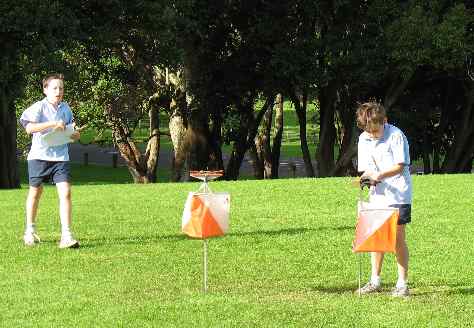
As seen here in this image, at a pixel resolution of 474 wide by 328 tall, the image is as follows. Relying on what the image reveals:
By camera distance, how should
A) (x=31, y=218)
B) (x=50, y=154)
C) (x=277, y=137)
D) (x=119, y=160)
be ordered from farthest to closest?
(x=119, y=160), (x=277, y=137), (x=31, y=218), (x=50, y=154)

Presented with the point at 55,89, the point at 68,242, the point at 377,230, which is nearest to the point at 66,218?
the point at 68,242

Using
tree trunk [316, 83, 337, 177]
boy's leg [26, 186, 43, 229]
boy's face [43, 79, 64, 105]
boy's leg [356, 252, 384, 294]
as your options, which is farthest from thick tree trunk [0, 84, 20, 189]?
boy's leg [356, 252, 384, 294]

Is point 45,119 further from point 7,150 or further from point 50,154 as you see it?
point 7,150

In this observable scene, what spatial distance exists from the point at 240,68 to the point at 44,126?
2350cm

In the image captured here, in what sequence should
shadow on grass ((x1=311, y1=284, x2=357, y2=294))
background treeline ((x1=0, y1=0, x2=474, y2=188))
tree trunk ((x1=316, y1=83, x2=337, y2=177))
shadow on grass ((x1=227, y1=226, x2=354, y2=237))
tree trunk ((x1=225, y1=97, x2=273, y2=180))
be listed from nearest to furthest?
shadow on grass ((x1=311, y1=284, x2=357, y2=294)) → shadow on grass ((x1=227, y1=226, x2=354, y2=237)) → background treeline ((x1=0, y1=0, x2=474, y2=188)) → tree trunk ((x1=316, y1=83, x2=337, y2=177)) → tree trunk ((x1=225, y1=97, x2=273, y2=180))

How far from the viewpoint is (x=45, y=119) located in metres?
12.8

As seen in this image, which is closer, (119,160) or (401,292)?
(401,292)

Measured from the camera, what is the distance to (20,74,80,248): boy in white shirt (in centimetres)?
1259

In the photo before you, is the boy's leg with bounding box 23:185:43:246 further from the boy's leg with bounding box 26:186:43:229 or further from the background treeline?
the background treeline

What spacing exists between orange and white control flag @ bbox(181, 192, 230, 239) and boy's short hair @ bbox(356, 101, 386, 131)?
1404 millimetres

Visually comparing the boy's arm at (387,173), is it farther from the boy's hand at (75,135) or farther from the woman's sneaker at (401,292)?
the boy's hand at (75,135)

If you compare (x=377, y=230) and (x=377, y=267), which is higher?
(x=377, y=230)

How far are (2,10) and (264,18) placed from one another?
35.3 ft

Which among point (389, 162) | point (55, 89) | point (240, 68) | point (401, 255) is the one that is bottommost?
point (401, 255)
